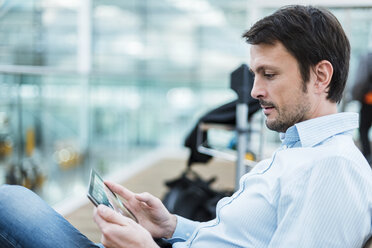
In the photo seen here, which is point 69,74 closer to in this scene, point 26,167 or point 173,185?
point 26,167

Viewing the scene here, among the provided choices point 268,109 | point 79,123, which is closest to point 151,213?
point 268,109

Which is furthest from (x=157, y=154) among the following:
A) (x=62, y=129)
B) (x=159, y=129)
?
(x=62, y=129)

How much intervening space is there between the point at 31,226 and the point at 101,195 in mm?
168

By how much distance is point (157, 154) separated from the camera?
17.3 ft

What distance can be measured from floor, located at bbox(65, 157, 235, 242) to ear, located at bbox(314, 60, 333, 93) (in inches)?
74.2

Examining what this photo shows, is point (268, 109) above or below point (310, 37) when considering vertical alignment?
below

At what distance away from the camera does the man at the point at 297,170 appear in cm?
75

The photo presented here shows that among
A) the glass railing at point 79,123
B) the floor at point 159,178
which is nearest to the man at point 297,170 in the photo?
the glass railing at point 79,123

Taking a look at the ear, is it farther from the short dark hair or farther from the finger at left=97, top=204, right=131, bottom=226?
the finger at left=97, top=204, right=131, bottom=226

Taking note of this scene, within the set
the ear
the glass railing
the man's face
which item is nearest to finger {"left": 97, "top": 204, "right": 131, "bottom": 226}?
the man's face

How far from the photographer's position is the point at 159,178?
159 inches

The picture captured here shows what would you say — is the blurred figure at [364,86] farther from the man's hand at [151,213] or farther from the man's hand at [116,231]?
the man's hand at [116,231]

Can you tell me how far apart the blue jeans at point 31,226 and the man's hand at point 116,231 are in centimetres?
14

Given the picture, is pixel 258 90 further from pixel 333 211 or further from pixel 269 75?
pixel 333 211
